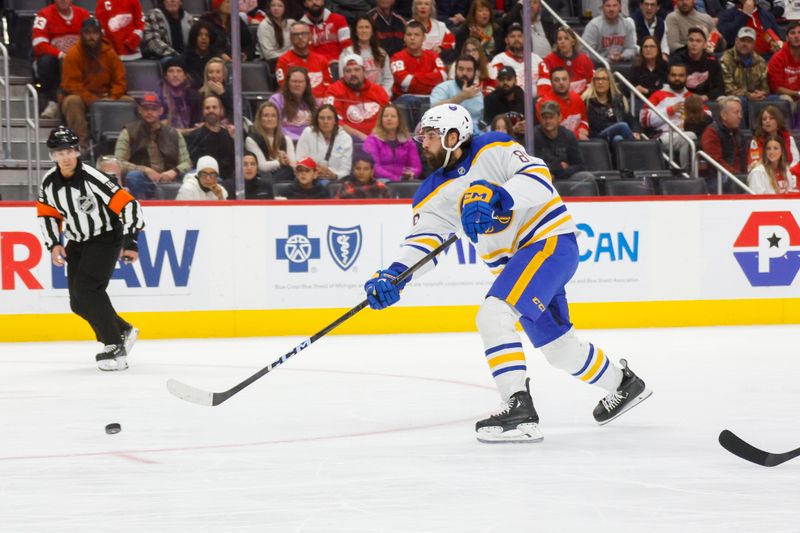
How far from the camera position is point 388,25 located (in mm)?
9203

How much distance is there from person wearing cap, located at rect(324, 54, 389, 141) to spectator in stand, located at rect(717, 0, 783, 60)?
3.37 meters

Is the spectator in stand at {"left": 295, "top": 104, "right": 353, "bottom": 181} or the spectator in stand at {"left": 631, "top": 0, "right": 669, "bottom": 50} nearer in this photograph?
the spectator in stand at {"left": 295, "top": 104, "right": 353, "bottom": 181}

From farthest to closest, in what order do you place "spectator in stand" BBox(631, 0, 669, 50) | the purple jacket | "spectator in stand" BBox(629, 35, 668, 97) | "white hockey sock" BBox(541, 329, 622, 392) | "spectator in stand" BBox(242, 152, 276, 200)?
"spectator in stand" BBox(631, 0, 669, 50) → "spectator in stand" BBox(629, 35, 668, 97) → the purple jacket → "spectator in stand" BBox(242, 152, 276, 200) → "white hockey sock" BBox(541, 329, 622, 392)

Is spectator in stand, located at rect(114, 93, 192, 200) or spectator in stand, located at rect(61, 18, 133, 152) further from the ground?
spectator in stand, located at rect(61, 18, 133, 152)

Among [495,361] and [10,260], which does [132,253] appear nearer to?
[10,260]

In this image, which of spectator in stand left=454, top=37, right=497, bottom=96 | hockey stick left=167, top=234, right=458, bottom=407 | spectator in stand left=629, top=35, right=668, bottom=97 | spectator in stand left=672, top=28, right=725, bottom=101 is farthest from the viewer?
spectator in stand left=672, top=28, right=725, bottom=101

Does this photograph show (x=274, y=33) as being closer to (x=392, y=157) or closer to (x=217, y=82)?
(x=217, y=82)

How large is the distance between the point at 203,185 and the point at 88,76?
105 centimetres

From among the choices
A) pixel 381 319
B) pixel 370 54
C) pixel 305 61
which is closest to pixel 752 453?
pixel 381 319

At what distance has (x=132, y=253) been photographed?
6.26 meters

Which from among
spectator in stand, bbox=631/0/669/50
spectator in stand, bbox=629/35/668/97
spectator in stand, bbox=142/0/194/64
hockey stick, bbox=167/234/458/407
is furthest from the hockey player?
spectator in stand, bbox=631/0/669/50

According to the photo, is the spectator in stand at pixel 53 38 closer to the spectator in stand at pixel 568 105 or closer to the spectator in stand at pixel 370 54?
Result: the spectator in stand at pixel 370 54

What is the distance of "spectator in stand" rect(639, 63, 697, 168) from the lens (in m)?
8.60

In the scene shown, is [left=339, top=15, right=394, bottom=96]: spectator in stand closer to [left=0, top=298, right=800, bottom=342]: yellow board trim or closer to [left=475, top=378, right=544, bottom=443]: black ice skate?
[left=0, top=298, right=800, bottom=342]: yellow board trim
